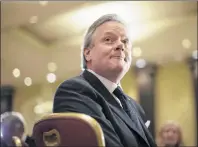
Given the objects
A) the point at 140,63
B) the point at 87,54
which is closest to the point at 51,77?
the point at 140,63

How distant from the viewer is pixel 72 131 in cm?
89

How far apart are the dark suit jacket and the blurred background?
4211 mm

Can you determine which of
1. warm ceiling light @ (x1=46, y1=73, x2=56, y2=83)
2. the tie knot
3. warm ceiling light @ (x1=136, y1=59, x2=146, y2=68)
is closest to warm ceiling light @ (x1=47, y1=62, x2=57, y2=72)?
warm ceiling light @ (x1=46, y1=73, x2=56, y2=83)

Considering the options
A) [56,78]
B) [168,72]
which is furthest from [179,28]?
[56,78]

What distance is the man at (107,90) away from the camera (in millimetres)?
1062

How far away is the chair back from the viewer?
884 millimetres

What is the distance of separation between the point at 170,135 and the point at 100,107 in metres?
2.36

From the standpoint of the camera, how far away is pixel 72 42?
24.1 feet

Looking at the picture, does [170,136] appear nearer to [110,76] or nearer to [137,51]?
[110,76]

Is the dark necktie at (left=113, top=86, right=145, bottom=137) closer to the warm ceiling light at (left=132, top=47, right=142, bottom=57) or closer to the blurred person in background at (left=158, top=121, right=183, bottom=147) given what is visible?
the blurred person in background at (left=158, top=121, right=183, bottom=147)

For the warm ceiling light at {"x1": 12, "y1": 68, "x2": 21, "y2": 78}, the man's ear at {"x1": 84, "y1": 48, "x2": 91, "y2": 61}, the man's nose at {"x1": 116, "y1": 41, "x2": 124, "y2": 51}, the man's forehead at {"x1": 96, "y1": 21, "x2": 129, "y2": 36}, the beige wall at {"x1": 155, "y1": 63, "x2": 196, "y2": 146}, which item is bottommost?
the beige wall at {"x1": 155, "y1": 63, "x2": 196, "y2": 146}

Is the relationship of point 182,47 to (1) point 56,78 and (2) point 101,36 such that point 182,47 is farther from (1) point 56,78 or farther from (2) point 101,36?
(2) point 101,36

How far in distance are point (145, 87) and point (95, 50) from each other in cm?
603

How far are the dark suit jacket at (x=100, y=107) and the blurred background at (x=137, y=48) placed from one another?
166 inches
